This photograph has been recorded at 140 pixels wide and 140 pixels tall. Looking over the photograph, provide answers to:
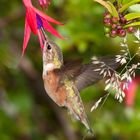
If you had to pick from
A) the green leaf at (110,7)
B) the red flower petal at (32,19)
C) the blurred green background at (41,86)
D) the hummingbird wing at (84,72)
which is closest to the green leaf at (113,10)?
the green leaf at (110,7)

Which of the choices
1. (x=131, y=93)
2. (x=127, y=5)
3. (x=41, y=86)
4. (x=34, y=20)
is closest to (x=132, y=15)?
(x=127, y=5)

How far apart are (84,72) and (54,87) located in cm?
16

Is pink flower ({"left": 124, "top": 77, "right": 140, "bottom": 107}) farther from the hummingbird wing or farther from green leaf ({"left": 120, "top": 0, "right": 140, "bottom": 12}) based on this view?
green leaf ({"left": 120, "top": 0, "right": 140, "bottom": 12})

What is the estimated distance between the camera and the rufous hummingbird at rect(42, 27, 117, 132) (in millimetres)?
2127

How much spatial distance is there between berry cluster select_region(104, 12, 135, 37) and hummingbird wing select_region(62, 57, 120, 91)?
0.11m

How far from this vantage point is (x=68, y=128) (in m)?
4.07

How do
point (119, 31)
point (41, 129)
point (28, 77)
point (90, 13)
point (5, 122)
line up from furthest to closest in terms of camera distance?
point (41, 129)
point (28, 77)
point (5, 122)
point (90, 13)
point (119, 31)

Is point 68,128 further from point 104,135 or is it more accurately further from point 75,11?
point 75,11

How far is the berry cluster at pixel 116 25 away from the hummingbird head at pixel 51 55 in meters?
0.25

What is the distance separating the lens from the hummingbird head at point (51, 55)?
6.93ft

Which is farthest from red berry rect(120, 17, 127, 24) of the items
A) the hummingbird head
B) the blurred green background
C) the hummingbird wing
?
the blurred green background

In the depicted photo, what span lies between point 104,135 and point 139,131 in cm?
31

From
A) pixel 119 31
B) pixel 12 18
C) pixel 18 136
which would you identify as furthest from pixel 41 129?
pixel 119 31

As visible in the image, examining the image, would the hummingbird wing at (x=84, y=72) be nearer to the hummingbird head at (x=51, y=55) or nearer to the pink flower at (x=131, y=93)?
the hummingbird head at (x=51, y=55)
